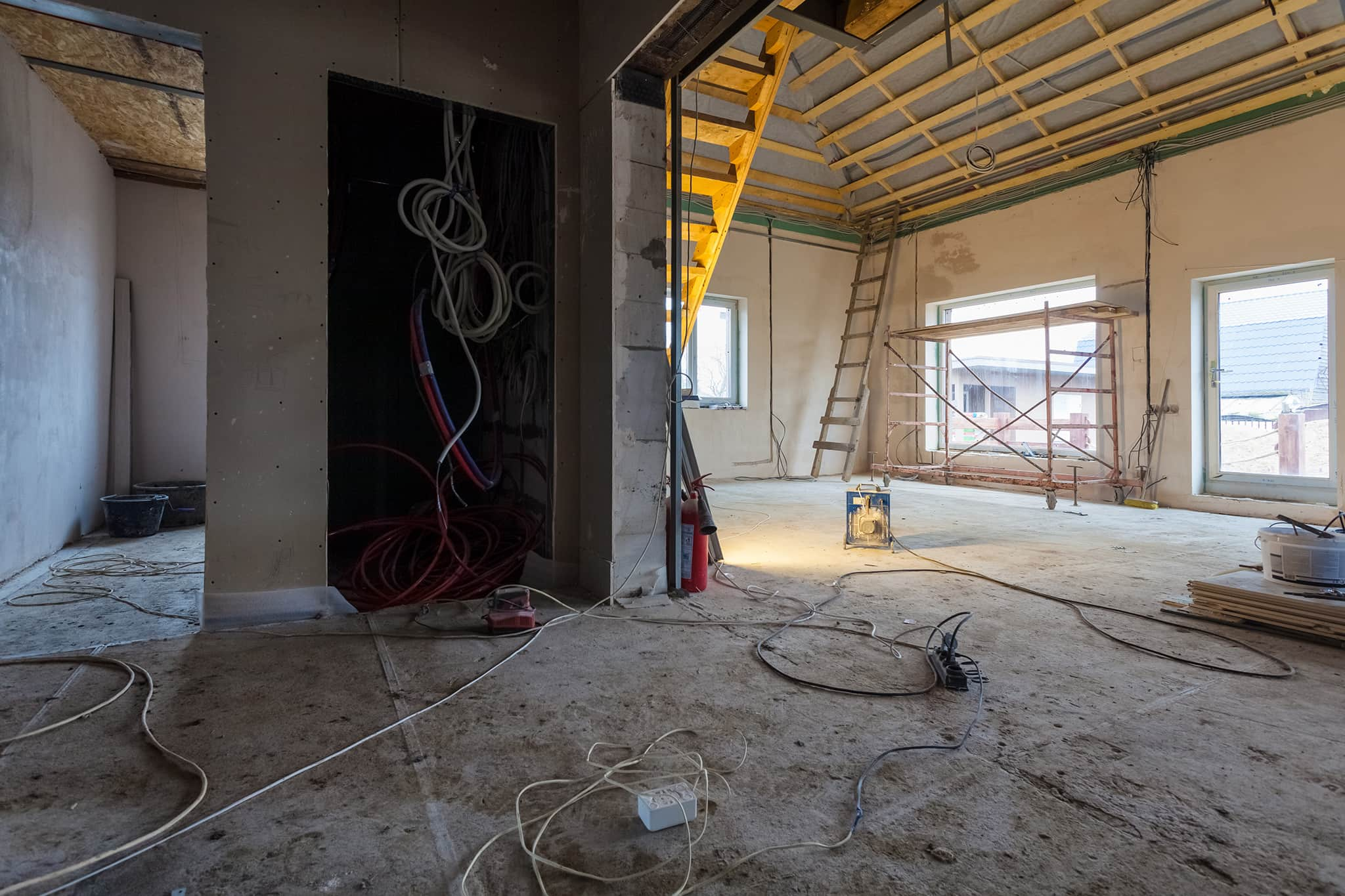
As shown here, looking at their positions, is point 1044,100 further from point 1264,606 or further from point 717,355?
point 1264,606

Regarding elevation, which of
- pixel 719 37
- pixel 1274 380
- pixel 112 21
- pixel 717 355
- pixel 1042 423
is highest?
pixel 719 37

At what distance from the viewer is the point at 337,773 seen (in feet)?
4.55

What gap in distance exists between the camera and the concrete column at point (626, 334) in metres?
2.74

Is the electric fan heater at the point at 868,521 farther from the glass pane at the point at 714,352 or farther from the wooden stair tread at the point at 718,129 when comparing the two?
the glass pane at the point at 714,352

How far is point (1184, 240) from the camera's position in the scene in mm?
5754

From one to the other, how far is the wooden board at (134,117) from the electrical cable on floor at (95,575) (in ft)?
7.15

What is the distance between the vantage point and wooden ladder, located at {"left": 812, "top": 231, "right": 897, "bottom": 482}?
323 inches

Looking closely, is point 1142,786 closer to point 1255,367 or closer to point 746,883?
point 746,883

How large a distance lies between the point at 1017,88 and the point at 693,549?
5.65 meters

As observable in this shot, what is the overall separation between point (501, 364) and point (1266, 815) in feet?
12.2

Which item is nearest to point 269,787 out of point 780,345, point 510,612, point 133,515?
point 510,612

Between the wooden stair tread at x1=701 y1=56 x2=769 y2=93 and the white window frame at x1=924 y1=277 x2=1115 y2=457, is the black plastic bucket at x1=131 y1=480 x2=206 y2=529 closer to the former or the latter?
the wooden stair tread at x1=701 y1=56 x2=769 y2=93

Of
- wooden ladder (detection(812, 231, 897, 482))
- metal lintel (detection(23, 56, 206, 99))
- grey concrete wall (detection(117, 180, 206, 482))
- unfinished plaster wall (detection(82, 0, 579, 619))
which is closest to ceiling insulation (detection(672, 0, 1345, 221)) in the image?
wooden ladder (detection(812, 231, 897, 482))

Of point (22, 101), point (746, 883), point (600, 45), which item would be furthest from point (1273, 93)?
point (22, 101)
